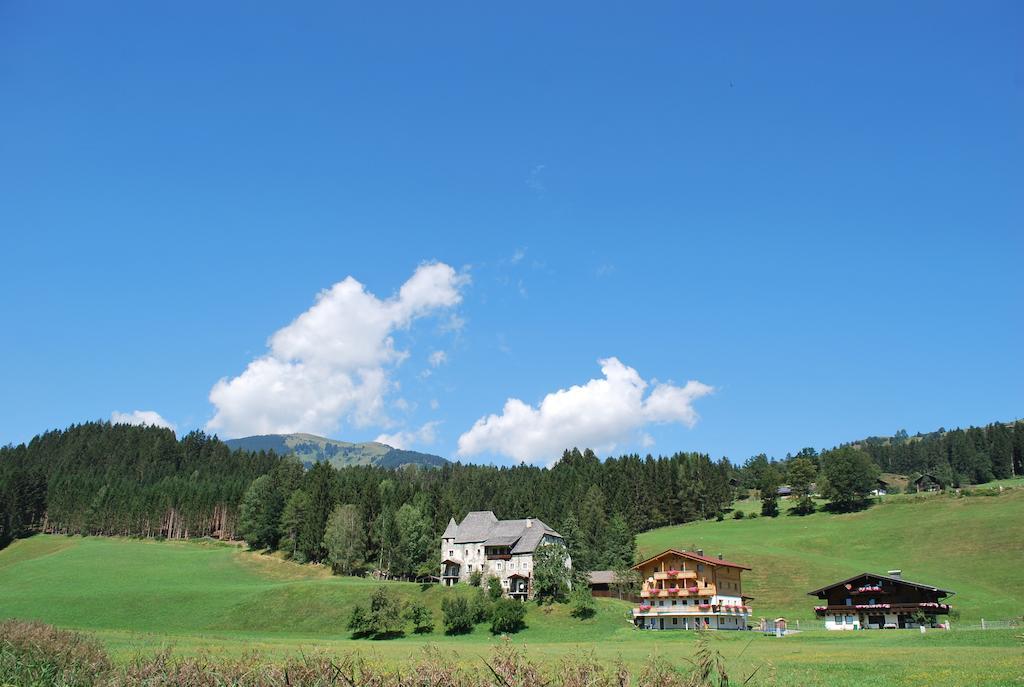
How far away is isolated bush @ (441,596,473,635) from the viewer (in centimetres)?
7712

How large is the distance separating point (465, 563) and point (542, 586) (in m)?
30.4

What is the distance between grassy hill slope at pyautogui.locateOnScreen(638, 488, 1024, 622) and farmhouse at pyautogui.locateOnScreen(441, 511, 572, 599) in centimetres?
2490

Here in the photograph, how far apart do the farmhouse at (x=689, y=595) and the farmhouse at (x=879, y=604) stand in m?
10.5

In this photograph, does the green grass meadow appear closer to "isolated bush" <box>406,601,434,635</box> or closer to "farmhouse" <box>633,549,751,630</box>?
"isolated bush" <box>406,601,434,635</box>

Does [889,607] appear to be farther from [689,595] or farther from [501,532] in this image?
[501,532]

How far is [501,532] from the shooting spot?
116812 millimetres

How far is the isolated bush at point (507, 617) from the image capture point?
77.3m

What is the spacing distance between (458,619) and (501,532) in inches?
1572

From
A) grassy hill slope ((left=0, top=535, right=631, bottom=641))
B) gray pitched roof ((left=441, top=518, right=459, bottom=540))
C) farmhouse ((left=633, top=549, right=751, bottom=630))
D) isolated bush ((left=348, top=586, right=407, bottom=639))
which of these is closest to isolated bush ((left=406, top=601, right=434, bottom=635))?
grassy hill slope ((left=0, top=535, right=631, bottom=641))

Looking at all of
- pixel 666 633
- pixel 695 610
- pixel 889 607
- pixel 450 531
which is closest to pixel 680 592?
pixel 695 610

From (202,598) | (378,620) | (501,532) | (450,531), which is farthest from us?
(450,531)

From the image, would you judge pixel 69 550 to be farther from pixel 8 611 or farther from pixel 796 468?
pixel 796 468

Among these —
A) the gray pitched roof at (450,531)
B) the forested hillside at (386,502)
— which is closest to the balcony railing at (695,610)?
the forested hillside at (386,502)

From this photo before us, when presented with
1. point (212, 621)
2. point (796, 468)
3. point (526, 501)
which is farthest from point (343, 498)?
point (796, 468)
